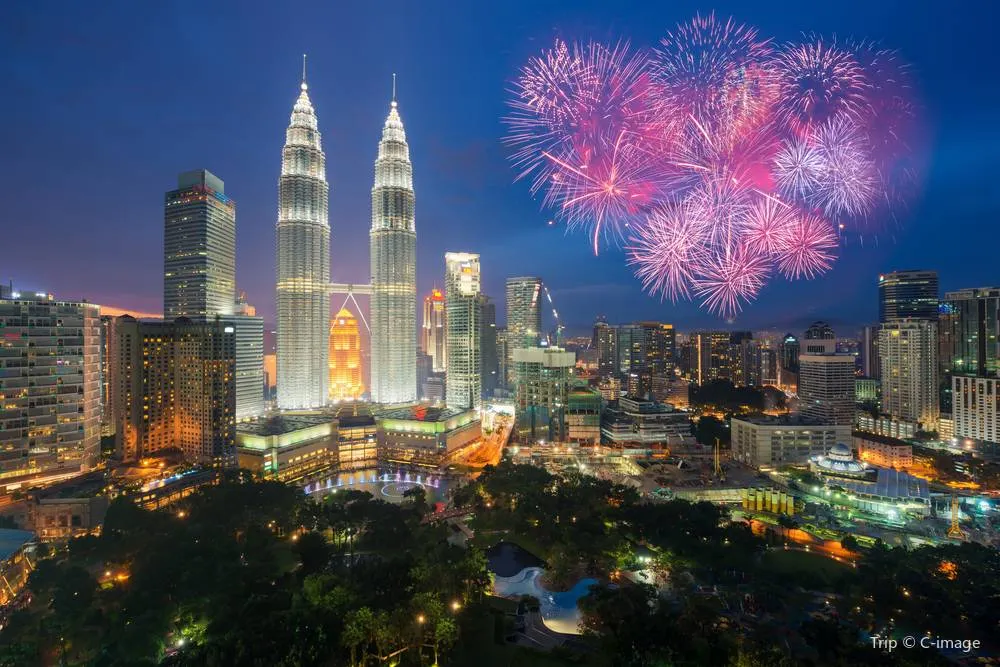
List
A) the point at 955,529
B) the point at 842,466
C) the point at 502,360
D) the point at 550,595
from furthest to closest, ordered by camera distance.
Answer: the point at 502,360 < the point at 842,466 < the point at 955,529 < the point at 550,595

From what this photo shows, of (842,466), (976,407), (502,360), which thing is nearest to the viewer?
(842,466)

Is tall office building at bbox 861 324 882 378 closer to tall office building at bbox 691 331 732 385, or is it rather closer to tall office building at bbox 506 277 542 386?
tall office building at bbox 691 331 732 385

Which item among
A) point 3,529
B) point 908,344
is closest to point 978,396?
point 908,344

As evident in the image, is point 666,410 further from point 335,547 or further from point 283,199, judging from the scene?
point 283,199

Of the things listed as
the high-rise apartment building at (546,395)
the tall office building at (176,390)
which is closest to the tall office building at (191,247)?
the tall office building at (176,390)

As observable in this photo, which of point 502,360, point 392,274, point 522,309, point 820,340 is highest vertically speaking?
point 392,274

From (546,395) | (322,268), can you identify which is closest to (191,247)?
(322,268)

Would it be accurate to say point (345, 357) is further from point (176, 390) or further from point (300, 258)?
point (176, 390)
